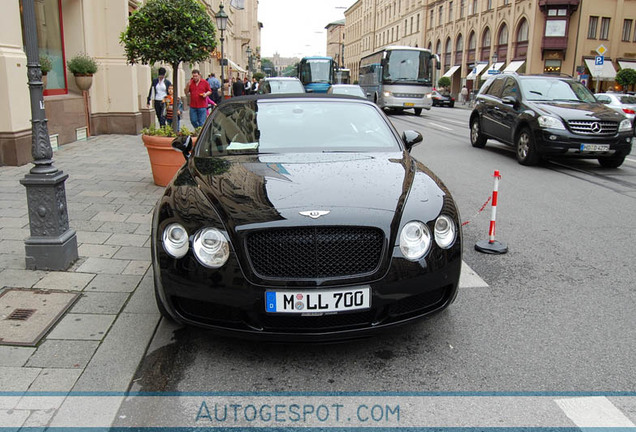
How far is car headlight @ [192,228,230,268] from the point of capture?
309 cm

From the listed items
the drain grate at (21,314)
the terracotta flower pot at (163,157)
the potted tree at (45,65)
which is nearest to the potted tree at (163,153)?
the terracotta flower pot at (163,157)

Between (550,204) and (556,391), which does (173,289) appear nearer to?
(556,391)

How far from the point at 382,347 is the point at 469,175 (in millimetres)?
7278

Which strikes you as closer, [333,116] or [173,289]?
[173,289]

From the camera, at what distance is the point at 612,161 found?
11.0 m

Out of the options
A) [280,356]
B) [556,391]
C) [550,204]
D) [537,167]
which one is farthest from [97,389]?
[537,167]

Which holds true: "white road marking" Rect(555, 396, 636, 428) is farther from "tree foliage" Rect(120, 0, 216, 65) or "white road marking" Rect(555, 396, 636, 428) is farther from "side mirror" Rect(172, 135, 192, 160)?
"tree foliage" Rect(120, 0, 216, 65)

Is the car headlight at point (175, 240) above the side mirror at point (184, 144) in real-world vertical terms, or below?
below

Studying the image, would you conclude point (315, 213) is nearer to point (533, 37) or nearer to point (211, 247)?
point (211, 247)

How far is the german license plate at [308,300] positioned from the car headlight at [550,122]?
881cm

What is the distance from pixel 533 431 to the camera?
2.64m

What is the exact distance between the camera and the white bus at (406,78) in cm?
2858

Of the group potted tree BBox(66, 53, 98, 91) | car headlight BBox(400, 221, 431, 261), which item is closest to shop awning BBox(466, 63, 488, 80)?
potted tree BBox(66, 53, 98, 91)

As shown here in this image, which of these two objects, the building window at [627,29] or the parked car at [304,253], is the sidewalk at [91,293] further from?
the building window at [627,29]
